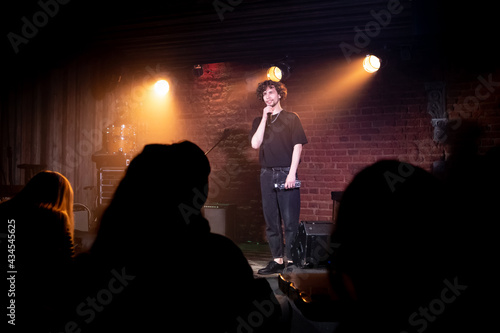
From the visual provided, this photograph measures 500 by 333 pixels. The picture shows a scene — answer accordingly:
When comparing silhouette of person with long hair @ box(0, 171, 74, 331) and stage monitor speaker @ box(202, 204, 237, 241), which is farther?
stage monitor speaker @ box(202, 204, 237, 241)

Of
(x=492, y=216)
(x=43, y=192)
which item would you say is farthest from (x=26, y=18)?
(x=492, y=216)

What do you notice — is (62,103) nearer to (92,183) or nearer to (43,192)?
(92,183)

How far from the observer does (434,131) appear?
489 centimetres

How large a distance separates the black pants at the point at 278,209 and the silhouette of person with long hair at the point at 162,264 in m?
2.53

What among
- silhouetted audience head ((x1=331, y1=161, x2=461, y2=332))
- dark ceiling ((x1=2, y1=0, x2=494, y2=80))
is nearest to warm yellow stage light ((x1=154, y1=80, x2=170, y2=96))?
dark ceiling ((x1=2, y1=0, x2=494, y2=80))

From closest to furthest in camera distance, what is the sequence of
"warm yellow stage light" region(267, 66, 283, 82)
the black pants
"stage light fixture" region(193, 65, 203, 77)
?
the black pants, "warm yellow stage light" region(267, 66, 283, 82), "stage light fixture" region(193, 65, 203, 77)

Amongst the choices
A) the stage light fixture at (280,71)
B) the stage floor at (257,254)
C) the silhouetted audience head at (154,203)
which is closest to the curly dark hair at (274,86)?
the stage light fixture at (280,71)

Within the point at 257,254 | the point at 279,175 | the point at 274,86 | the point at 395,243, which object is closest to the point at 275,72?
the point at 274,86

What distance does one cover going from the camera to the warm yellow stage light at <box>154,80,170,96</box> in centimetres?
615

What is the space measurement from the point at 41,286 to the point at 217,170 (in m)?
4.48

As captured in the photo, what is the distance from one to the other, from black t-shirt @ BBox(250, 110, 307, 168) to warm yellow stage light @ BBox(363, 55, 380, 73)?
79.0 inches

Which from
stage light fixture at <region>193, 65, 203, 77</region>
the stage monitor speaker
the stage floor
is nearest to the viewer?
the stage floor

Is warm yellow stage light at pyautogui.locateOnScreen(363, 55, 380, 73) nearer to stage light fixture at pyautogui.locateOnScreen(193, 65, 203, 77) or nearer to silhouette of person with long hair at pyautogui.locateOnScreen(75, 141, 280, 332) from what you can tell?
stage light fixture at pyautogui.locateOnScreen(193, 65, 203, 77)

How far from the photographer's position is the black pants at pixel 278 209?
354 centimetres
